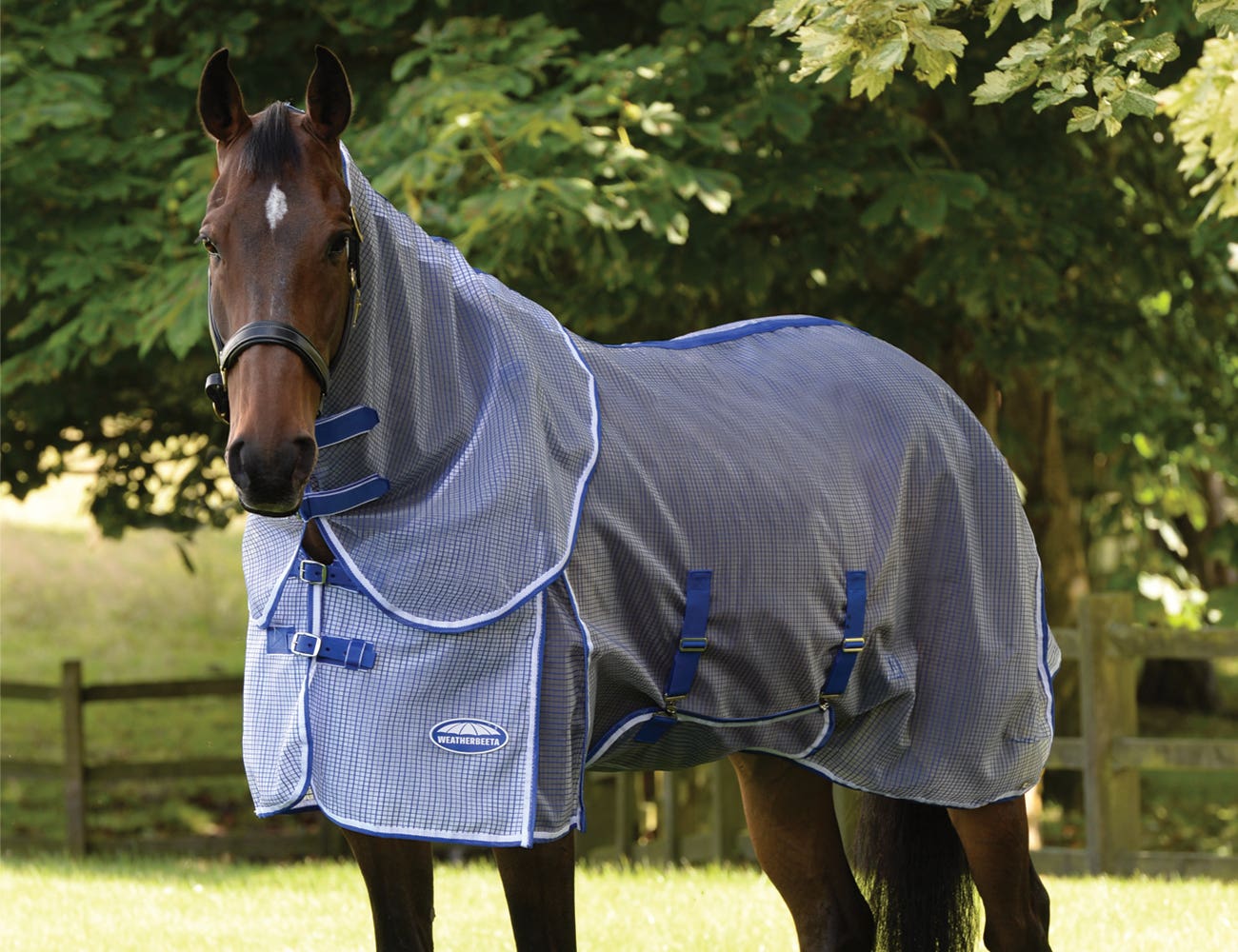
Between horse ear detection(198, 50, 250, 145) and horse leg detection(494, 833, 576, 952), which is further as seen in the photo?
horse leg detection(494, 833, 576, 952)

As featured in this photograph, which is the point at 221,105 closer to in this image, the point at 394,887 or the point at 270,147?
A: the point at 270,147

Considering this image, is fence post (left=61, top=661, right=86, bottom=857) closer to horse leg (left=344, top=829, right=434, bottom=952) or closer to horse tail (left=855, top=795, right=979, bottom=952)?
horse tail (left=855, top=795, right=979, bottom=952)

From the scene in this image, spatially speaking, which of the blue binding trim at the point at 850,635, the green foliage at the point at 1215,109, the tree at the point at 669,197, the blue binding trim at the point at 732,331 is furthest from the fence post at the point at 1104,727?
the blue binding trim at the point at 850,635

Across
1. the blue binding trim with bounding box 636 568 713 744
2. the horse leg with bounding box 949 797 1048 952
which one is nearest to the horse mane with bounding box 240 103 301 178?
the blue binding trim with bounding box 636 568 713 744

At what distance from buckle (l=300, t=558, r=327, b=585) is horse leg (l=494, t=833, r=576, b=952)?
24.3 inches

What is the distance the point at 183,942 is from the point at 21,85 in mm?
3305

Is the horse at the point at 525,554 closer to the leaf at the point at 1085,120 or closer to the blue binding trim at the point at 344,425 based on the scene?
the blue binding trim at the point at 344,425

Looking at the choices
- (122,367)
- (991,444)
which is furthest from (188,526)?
(991,444)

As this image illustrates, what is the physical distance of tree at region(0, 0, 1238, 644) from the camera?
5.58 meters

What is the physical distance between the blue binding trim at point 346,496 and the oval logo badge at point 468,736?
1.38ft

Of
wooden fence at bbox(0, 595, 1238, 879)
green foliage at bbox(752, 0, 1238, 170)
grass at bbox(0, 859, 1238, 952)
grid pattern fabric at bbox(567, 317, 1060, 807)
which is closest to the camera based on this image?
grid pattern fabric at bbox(567, 317, 1060, 807)

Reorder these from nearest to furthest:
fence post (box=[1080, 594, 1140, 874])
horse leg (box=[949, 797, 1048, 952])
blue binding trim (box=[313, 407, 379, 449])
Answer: blue binding trim (box=[313, 407, 379, 449])
horse leg (box=[949, 797, 1048, 952])
fence post (box=[1080, 594, 1140, 874])

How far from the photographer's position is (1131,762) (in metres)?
7.49

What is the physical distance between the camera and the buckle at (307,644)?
2.78m
